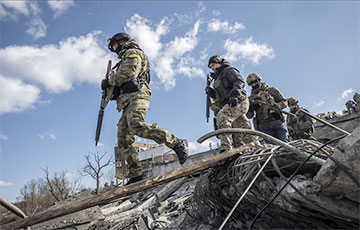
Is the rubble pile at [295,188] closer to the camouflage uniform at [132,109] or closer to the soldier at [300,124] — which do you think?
the camouflage uniform at [132,109]

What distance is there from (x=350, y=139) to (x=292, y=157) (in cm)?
52

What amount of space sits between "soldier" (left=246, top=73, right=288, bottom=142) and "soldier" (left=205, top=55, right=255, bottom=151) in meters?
0.78

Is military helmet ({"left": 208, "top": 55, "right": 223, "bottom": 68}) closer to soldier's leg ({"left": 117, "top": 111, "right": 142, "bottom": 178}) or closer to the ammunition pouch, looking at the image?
the ammunition pouch

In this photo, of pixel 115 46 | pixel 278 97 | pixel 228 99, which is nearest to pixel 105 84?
pixel 115 46

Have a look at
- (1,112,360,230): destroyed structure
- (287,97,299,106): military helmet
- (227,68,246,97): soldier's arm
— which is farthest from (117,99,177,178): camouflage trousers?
(287,97,299,106): military helmet

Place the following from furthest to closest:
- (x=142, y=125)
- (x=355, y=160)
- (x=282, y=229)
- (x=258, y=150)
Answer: (x=142, y=125)
(x=258, y=150)
(x=282, y=229)
(x=355, y=160)

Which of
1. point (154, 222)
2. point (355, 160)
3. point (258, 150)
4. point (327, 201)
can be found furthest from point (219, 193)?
point (154, 222)

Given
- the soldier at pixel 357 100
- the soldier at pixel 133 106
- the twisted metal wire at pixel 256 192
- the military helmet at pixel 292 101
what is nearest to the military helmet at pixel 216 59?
the soldier at pixel 133 106

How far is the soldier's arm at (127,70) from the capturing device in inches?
119

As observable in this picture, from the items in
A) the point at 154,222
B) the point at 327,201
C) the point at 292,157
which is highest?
the point at 292,157

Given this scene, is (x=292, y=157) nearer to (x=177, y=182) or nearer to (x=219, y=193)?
(x=219, y=193)

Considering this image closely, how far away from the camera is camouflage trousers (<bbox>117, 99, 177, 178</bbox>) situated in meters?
2.82

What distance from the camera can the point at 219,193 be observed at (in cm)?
236

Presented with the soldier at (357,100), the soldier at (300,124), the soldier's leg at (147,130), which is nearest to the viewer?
the soldier's leg at (147,130)
